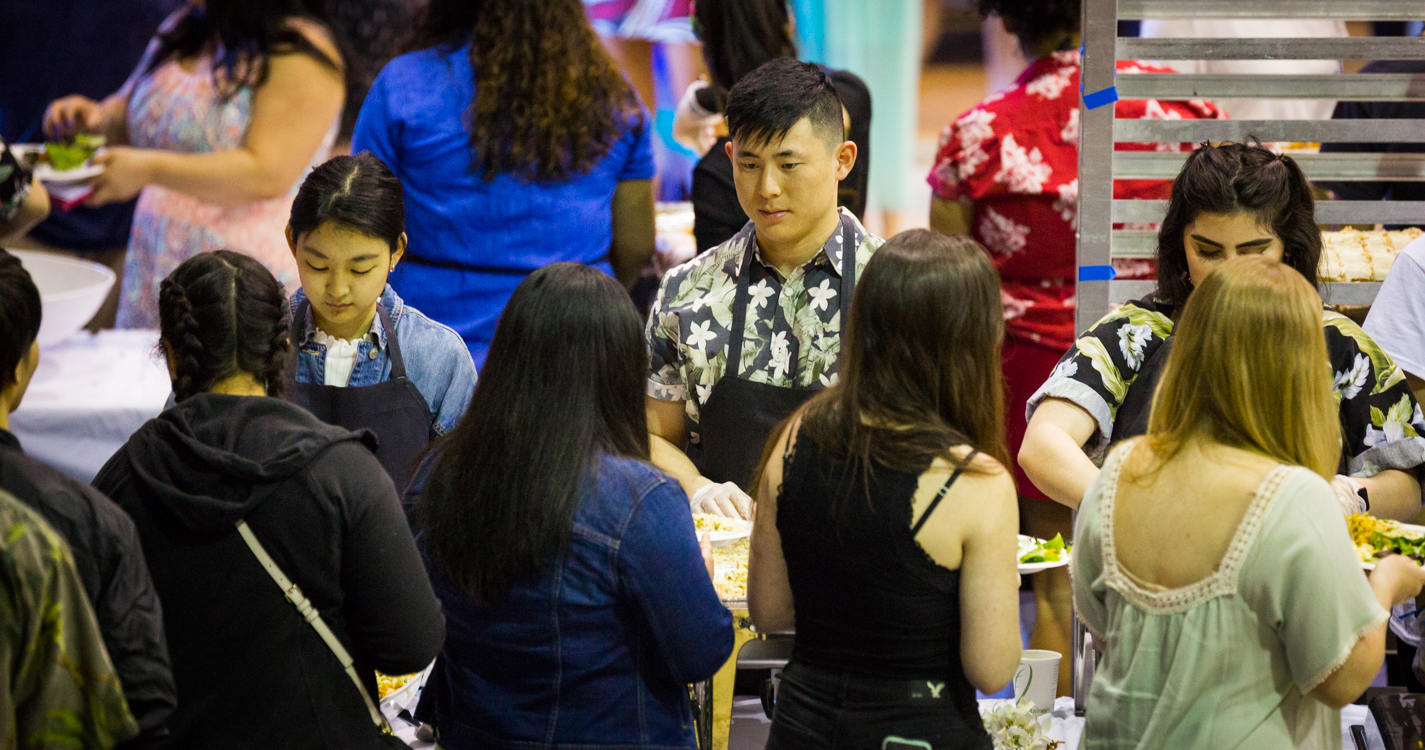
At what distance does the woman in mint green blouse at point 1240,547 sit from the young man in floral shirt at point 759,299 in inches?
38.0

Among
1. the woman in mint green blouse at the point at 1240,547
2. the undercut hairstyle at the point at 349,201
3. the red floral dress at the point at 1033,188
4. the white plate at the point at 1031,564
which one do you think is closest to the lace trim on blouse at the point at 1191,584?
the woman in mint green blouse at the point at 1240,547

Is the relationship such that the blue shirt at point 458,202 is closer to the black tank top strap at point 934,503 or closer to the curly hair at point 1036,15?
the curly hair at point 1036,15

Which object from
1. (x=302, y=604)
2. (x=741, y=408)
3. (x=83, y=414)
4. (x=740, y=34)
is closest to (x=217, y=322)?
(x=302, y=604)

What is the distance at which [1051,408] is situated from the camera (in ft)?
8.59

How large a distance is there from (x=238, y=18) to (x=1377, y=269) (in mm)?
3874

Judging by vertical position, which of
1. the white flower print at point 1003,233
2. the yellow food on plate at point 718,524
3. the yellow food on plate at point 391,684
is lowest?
the yellow food on plate at point 391,684

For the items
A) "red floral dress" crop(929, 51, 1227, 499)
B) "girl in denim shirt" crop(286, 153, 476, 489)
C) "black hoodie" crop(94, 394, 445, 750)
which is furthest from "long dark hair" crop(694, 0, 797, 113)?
"black hoodie" crop(94, 394, 445, 750)

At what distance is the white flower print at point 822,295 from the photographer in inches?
111

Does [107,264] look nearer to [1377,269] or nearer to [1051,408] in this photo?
[1051,408]

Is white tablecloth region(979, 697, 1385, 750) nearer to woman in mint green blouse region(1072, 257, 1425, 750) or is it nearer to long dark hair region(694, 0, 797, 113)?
woman in mint green blouse region(1072, 257, 1425, 750)

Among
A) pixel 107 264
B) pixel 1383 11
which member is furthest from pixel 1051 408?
pixel 107 264

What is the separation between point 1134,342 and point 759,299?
0.79 m

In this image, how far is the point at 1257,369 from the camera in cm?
176

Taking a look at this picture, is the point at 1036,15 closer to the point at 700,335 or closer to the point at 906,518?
the point at 700,335
